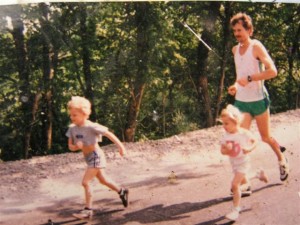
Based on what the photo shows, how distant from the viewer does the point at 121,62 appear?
17.4 ft

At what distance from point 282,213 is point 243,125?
2.53 feet

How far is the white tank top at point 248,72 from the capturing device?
320 centimetres

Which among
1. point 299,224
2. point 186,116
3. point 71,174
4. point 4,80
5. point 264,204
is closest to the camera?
point 299,224

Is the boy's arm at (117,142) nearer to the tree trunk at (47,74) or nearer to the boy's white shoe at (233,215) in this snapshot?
the boy's white shoe at (233,215)

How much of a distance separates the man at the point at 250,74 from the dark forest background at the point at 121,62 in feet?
4.81

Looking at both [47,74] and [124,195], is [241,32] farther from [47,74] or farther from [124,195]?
[47,74]

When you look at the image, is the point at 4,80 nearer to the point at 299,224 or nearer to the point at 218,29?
the point at 218,29

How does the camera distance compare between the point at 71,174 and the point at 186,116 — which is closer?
the point at 71,174

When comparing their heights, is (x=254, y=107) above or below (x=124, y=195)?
above

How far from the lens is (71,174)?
4066mm

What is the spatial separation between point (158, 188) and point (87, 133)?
1009mm

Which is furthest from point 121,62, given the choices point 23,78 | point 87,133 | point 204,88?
point 87,133

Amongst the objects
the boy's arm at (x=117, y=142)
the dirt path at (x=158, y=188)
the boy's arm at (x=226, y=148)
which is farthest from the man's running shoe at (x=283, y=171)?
the boy's arm at (x=117, y=142)

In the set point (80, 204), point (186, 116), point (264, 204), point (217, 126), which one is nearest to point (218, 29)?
point (217, 126)
